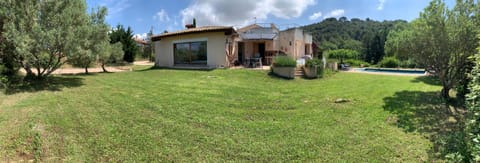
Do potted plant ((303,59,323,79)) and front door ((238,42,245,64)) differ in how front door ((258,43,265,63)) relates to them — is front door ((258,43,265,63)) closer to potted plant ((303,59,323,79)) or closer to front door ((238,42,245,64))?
front door ((238,42,245,64))

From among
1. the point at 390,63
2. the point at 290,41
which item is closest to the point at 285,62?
the point at 290,41

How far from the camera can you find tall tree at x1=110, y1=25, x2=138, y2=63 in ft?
A: 93.0

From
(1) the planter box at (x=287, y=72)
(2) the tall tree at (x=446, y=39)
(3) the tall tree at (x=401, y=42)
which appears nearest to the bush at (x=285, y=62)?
(1) the planter box at (x=287, y=72)

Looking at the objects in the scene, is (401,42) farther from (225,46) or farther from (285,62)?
(225,46)

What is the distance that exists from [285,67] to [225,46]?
544 centimetres

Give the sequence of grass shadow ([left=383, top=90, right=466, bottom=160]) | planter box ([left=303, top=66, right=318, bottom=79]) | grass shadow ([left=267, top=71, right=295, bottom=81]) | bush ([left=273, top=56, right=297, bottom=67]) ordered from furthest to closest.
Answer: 1. planter box ([left=303, top=66, right=318, bottom=79])
2. bush ([left=273, top=56, right=297, bottom=67])
3. grass shadow ([left=267, top=71, right=295, bottom=81])
4. grass shadow ([left=383, top=90, right=466, bottom=160])

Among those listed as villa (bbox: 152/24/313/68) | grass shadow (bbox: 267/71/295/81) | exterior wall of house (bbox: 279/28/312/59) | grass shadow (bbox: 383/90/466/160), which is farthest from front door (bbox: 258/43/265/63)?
grass shadow (bbox: 383/90/466/160)

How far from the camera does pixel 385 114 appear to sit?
676 cm

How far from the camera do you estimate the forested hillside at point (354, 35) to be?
47.3 meters

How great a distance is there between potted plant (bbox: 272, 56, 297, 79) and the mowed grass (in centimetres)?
541

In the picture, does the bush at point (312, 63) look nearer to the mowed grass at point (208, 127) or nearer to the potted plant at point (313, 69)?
the potted plant at point (313, 69)

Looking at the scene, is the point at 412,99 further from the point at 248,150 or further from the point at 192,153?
the point at 192,153

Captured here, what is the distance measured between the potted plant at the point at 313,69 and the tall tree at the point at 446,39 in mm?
6602

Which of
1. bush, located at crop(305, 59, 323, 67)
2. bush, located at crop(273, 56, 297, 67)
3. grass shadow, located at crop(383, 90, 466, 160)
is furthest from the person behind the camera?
bush, located at crop(305, 59, 323, 67)
